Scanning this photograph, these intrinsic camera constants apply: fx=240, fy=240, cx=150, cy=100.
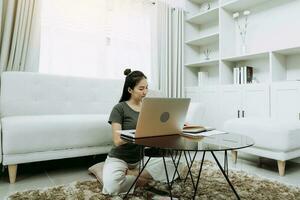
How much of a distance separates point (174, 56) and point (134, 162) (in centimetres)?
239

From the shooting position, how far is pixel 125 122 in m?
1.45

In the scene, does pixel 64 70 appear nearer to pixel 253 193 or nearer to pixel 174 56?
pixel 174 56

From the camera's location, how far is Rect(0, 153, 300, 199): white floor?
162 centimetres

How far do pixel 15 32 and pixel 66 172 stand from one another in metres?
1.50

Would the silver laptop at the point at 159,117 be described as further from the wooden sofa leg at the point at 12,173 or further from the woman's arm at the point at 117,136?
the wooden sofa leg at the point at 12,173

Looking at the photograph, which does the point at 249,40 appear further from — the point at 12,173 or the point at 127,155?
the point at 12,173

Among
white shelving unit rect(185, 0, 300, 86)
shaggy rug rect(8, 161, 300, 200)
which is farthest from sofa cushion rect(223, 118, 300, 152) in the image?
white shelving unit rect(185, 0, 300, 86)

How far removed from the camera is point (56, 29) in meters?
2.81

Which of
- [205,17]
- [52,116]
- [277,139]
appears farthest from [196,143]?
[205,17]

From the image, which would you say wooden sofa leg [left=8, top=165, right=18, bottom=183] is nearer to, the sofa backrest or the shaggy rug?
the shaggy rug

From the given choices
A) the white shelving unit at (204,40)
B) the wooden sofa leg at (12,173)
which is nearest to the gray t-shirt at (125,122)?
the wooden sofa leg at (12,173)

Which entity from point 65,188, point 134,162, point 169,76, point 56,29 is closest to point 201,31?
point 169,76

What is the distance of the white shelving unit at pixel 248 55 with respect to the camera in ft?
8.66

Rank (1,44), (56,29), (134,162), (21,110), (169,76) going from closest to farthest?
(134,162) < (21,110) < (1,44) < (56,29) < (169,76)
